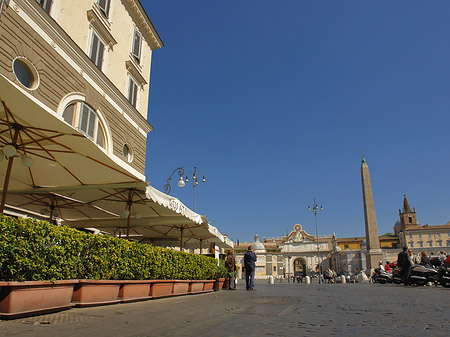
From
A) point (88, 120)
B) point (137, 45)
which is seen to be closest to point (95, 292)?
point (88, 120)

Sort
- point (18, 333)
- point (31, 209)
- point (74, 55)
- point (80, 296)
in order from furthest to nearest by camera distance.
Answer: point (74, 55), point (31, 209), point (80, 296), point (18, 333)

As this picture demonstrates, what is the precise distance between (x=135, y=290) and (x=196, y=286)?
13.6ft

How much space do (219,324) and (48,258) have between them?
98.5 inches

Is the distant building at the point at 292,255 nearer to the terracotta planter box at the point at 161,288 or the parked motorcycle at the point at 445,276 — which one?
the parked motorcycle at the point at 445,276

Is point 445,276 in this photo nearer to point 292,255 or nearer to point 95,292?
point 95,292

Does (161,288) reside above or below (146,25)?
below

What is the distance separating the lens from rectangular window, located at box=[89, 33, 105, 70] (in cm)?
1506

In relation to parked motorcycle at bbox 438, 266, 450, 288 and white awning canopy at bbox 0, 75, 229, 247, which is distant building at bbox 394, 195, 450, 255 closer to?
parked motorcycle at bbox 438, 266, 450, 288

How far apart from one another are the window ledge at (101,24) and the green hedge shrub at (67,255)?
437 inches

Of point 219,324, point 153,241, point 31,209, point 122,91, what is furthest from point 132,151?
point 219,324

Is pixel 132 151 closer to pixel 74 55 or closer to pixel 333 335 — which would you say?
pixel 74 55

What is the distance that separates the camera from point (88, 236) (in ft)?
19.3

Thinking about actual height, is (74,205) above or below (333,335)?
above

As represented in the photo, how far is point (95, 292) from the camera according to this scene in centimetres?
587
